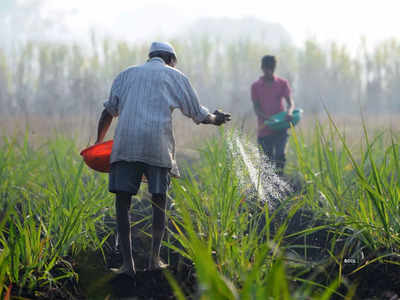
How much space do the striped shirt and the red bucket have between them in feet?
0.57

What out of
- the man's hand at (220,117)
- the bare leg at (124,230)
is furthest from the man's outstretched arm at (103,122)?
the man's hand at (220,117)

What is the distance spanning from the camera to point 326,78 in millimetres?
26906

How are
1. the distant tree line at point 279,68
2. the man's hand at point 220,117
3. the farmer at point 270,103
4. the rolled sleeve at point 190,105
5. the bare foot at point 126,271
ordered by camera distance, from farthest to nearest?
the distant tree line at point 279,68
the farmer at point 270,103
the man's hand at point 220,117
the rolled sleeve at point 190,105
the bare foot at point 126,271

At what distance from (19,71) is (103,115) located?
17831 mm

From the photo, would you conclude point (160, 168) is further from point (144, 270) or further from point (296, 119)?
point (296, 119)

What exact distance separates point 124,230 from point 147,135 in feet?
1.91

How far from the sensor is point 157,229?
2.66 m

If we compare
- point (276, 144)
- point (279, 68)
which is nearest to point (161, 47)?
point (276, 144)

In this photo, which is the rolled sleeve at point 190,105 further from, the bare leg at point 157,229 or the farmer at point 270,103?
the farmer at point 270,103

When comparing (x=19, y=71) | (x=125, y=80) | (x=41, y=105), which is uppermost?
(x=125, y=80)

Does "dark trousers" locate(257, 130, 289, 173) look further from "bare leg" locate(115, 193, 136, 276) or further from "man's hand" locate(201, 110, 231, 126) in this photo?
"bare leg" locate(115, 193, 136, 276)

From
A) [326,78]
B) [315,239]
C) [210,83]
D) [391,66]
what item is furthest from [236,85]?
[315,239]

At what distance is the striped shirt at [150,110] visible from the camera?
2.56 meters

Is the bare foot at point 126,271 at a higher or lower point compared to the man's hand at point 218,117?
lower
